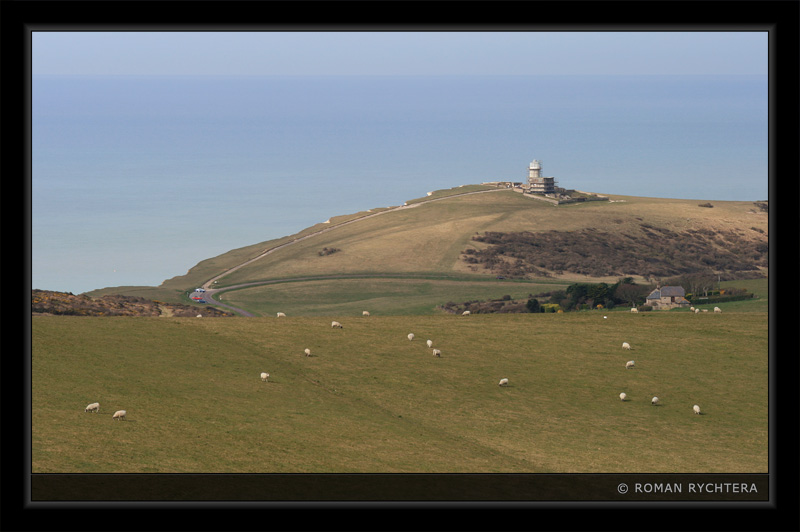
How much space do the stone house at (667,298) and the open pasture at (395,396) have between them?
250 feet

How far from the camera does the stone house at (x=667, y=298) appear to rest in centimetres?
12950

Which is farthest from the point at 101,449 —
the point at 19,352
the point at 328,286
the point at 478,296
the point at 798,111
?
the point at 328,286

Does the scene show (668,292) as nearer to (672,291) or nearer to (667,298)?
(672,291)

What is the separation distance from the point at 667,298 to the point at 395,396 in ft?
349

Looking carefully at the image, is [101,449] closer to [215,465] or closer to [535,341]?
[215,465]

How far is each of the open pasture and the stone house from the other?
250 ft

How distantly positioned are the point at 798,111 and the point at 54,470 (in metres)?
20.0

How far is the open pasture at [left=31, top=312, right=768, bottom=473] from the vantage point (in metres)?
27.0

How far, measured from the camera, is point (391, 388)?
3822 cm

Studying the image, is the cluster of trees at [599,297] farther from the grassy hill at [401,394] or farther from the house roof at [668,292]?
the grassy hill at [401,394]

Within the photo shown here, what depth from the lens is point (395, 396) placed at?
3700cm

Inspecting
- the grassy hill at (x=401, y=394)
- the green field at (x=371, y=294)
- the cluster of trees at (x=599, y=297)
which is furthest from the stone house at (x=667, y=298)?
the grassy hill at (x=401, y=394)

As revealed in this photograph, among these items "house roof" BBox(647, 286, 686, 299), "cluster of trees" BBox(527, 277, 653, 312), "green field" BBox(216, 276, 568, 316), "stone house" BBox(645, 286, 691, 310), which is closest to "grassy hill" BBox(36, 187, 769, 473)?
"stone house" BBox(645, 286, 691, 310)

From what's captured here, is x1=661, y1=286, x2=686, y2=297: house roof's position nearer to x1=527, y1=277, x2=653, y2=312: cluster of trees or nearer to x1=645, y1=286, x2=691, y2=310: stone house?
x1=645, y1=286, x2=691, y2=310: stone house
